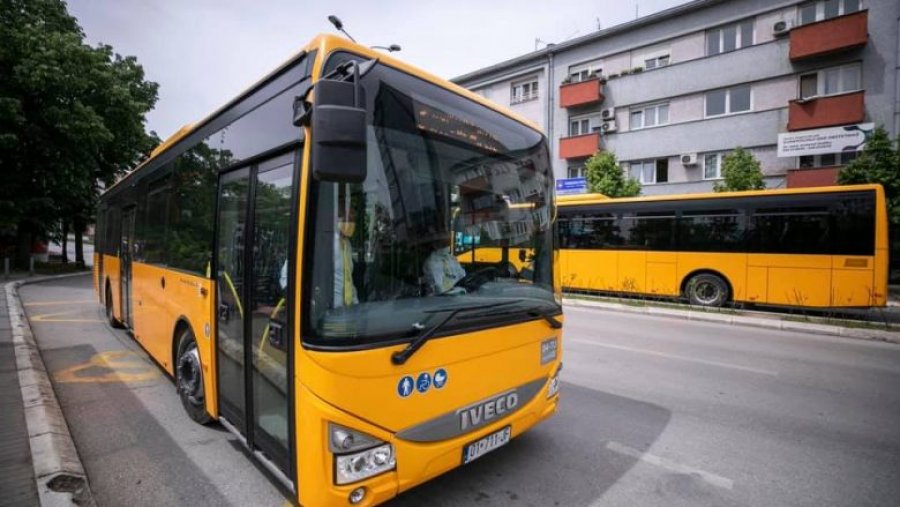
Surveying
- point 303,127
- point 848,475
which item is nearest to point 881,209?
point 848,475

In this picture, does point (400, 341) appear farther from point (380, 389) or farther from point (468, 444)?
point (468, 444)

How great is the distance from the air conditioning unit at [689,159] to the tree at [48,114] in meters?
25.6

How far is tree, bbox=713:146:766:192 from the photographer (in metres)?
18.4

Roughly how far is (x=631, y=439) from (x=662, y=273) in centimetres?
977

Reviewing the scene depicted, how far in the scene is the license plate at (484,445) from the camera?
9.44ft

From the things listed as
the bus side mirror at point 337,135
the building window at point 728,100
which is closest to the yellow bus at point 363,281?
the bus side mirror at point 337,135

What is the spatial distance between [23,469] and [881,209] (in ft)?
47.4

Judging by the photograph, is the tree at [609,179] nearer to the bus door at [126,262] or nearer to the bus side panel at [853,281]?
the bus side panel at [853,281]

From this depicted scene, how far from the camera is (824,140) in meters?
18.4

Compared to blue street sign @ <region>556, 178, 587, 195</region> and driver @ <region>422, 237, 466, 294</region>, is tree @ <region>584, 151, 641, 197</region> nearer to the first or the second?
blue street sign @ <region>556, 178, 587, 195</region>

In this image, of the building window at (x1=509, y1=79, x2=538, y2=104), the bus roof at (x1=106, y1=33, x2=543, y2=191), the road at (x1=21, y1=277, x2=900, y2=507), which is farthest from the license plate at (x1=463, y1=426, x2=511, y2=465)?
the building window at (x1=509, y1=79, x2=538, y2=104)

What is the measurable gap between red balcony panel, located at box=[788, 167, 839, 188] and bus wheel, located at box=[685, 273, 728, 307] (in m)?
10.3

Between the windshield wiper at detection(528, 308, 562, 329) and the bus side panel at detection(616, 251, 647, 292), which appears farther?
the bus side panel at detection(616, 251, 647, 292)

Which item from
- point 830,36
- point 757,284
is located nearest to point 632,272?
point 757,284
